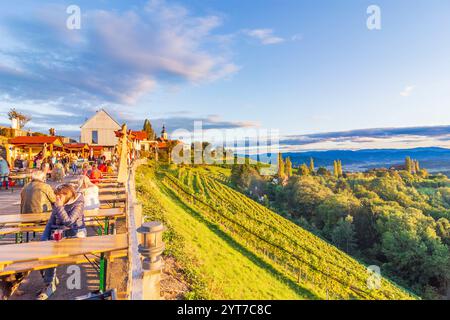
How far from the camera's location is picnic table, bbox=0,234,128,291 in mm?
3154

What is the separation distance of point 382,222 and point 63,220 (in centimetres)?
5537

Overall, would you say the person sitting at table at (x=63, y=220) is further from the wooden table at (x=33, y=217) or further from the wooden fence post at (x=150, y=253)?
the wooden fence post at (x=150, y=253)

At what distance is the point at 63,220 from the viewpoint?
425cm

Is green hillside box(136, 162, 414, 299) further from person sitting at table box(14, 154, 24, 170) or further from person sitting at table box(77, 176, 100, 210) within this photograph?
person sitting at table box(14, 154, 24, 170)

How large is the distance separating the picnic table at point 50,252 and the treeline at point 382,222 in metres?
43.8

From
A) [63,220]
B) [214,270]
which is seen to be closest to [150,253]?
[63,220]

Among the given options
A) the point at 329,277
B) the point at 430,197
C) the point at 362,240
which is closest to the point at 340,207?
the point at 362,240

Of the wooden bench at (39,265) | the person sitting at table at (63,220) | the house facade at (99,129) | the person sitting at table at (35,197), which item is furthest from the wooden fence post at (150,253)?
the house facade at (99,129)

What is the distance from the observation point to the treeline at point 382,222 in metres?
37.8

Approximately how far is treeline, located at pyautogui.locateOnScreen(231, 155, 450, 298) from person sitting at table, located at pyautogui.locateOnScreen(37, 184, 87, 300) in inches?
1729

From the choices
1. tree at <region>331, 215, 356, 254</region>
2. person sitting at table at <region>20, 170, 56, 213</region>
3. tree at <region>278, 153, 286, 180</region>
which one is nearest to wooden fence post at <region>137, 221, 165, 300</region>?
person sitting at table at <region>20, 170, 56, 213</region>
